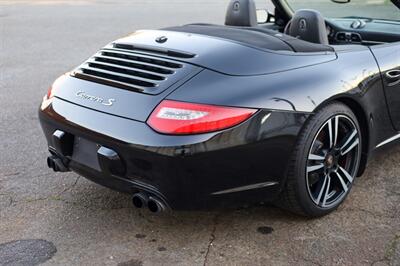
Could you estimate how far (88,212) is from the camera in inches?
135

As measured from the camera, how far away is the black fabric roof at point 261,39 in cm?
319

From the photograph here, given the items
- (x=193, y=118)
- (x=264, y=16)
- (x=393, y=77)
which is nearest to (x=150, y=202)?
(x=193, y=118)

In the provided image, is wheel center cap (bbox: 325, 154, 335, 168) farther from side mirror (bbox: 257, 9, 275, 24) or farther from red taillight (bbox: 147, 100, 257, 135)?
side mirror (bbox: 257, 9, 275, 24)

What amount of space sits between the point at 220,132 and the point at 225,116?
0.29 feet

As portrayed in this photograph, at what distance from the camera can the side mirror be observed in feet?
16.1

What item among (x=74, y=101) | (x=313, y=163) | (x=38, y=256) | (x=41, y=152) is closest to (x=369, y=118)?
(x=313, y=163)

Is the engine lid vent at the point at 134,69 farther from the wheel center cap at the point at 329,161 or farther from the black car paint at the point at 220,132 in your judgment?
the wheel center cap at the point at 329,161

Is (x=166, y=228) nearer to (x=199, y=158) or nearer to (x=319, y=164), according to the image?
(x=199, y=158)

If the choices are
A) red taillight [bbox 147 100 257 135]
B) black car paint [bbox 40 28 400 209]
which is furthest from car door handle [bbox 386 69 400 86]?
red taillight [bbox 147 100 257 135]

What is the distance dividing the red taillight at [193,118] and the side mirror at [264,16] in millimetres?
2402

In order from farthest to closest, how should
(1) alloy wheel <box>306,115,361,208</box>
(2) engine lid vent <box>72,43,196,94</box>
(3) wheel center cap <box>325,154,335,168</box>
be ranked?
(3) wheel center cap <box>325,154,335,168</box>, (1) alloy wheel <box>306,115,361,208</box>, (2) engine lid vent <box>72,43,196,94</box>

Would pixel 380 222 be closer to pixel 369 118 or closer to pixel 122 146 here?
pixel 369 118

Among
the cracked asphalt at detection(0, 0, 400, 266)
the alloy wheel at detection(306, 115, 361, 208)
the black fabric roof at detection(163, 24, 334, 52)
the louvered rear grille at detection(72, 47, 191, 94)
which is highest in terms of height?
the black fabric roof at detection(163, 24, 334, 52)

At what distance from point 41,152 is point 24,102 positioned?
5.72 feet
